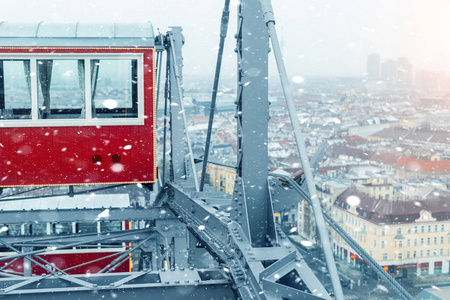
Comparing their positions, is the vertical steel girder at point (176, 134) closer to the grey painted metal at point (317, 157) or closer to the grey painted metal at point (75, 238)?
the grey painted metal at point (75, 238)

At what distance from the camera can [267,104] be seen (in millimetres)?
4164

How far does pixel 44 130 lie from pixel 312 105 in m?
12.1

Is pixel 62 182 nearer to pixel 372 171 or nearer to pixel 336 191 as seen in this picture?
pixel 336 191

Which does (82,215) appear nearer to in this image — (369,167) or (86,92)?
(86,92)

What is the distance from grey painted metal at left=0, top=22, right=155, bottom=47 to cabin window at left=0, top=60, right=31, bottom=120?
0.23 meters

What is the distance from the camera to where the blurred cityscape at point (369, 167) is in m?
11.9

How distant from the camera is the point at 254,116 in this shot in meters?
4.13

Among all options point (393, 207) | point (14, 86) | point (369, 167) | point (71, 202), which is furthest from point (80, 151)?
point (369, 167)

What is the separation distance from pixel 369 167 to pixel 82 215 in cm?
1481

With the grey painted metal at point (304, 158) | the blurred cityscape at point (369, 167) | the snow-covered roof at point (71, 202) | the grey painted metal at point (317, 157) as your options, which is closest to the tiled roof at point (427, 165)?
the blurred cityscape at point (369, 167)

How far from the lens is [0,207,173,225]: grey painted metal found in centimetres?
787

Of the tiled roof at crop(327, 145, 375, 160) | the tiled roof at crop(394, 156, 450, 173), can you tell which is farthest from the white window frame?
the tiled roof at crop(327, 145, 375, 160)

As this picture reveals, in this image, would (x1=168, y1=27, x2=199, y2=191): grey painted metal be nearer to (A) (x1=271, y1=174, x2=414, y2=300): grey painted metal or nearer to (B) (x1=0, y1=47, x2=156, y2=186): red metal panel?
(B) (x1=0, y1=47, x2=156, y2=186): red metal panel

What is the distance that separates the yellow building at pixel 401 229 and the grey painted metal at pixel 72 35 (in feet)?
25.4
